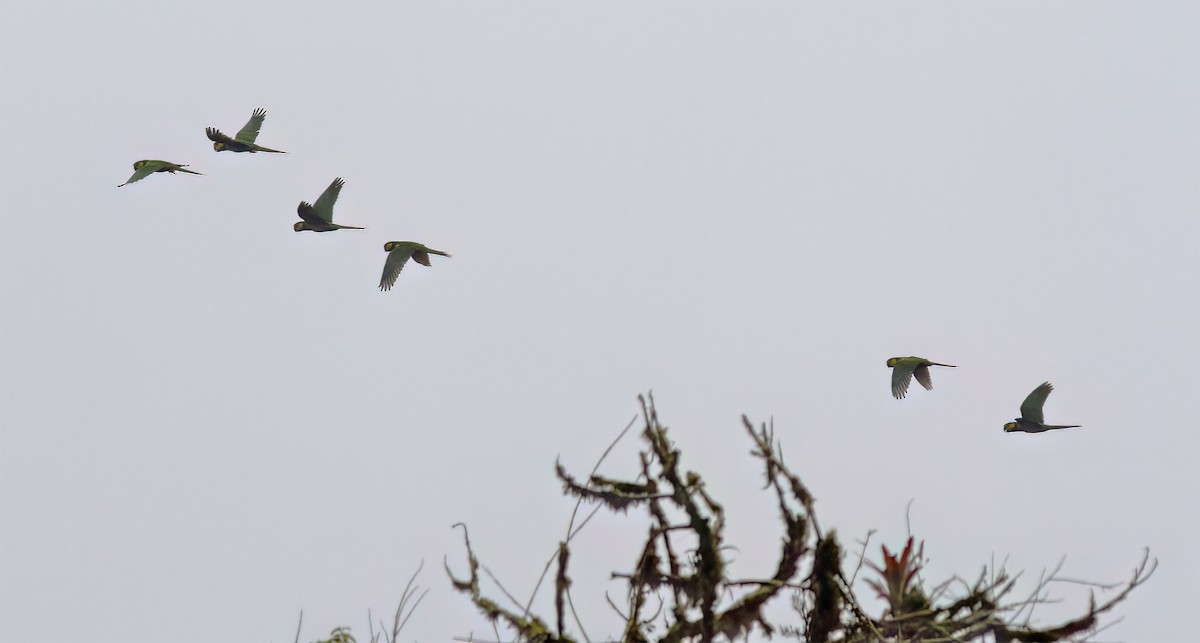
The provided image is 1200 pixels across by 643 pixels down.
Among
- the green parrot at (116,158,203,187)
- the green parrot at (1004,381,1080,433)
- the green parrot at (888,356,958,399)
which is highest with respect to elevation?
the green parrot at (116,158,203,187)

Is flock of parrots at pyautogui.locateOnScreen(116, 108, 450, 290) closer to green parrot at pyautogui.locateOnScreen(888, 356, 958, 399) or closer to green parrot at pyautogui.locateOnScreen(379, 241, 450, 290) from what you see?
green parrot at pyautogui.locateOnScreen(379, 241, 450, 290)

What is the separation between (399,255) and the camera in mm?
22391

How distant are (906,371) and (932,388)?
713 mm

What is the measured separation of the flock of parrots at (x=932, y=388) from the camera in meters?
21.4

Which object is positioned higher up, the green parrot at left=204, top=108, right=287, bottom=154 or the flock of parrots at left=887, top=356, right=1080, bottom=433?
the green parrot at left=204, top=108, right=287, bottom=154

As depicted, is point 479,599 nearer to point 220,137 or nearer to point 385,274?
point 385,274

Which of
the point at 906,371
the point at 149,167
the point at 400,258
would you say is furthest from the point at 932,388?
the point at 149,167

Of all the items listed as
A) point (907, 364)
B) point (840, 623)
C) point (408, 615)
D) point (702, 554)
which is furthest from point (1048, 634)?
point (907, 364)

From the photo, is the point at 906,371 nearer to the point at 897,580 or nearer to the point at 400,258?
the point at 400,258

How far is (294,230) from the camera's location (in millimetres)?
21547

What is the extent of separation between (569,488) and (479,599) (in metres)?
0.89

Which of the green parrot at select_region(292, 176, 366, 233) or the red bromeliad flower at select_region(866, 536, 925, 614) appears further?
the green parrot at select_region(292, 176, 366, 233)

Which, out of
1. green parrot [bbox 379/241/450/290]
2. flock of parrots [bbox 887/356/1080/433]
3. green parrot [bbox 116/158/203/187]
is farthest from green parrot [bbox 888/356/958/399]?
green parrot [bbox 116/158/203/187]

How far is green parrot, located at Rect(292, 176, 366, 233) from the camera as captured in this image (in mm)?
21875
